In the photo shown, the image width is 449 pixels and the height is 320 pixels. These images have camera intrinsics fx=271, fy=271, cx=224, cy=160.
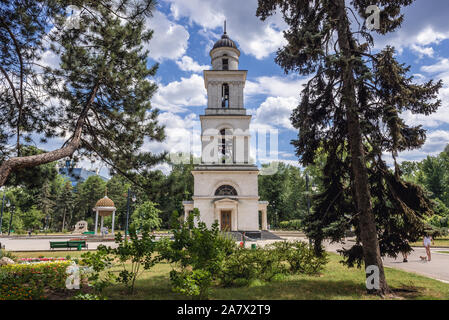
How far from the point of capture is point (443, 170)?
40.4 m

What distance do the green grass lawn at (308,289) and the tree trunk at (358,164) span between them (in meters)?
0.91

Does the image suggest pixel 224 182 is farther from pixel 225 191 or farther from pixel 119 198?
pixel 119 198

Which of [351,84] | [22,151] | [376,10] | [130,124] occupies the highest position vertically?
[376,10]

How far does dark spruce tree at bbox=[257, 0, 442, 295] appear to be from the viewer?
7.41m

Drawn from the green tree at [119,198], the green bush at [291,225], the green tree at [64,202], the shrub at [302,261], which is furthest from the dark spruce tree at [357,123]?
the green tree at [64,202]

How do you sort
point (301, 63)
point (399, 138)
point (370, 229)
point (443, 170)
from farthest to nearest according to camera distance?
point (443, 170)
point (301, 63)
point (370, 229)
point (399, 138)

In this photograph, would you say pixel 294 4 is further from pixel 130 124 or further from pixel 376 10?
pixel 130 124

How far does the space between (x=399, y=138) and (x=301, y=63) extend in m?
3.72

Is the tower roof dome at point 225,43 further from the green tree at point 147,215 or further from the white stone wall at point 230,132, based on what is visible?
the green tree at point 147,215

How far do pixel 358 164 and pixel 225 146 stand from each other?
2094 centimetres

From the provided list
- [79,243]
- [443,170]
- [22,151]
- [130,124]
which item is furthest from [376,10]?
[443,170]

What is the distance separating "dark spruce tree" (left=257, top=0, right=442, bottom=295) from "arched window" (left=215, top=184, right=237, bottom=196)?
17.7m

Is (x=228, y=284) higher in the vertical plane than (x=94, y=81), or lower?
lower

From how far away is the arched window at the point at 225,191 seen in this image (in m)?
26.6
